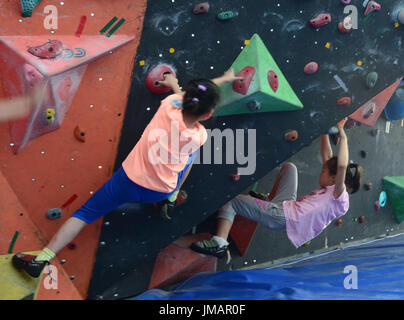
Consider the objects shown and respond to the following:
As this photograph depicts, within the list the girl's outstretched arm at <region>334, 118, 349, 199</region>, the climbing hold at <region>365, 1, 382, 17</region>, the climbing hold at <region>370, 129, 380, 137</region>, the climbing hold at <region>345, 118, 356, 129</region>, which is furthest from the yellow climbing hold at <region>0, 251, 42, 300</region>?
the climbing hold at <region>370, 129, 380, 137</region>

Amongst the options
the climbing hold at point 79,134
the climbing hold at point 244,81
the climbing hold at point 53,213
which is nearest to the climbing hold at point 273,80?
the climbing hold at point 244,81

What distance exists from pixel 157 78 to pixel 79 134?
482 mm

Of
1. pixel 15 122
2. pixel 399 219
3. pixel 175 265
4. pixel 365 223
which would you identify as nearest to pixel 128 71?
pixel 15 122

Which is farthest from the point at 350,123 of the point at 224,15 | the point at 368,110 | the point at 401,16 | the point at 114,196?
the point at 114,196

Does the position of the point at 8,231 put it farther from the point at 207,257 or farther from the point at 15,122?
the point at 207,257

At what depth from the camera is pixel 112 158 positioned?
2150 mm

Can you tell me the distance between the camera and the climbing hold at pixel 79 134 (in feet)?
6.69

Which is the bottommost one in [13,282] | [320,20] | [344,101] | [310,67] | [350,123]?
[13,282]

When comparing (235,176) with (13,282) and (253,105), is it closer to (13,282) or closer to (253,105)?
(253,105)

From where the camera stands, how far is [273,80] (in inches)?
90.7

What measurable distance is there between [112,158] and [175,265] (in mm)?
910

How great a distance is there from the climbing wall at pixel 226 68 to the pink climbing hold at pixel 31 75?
0.46 m

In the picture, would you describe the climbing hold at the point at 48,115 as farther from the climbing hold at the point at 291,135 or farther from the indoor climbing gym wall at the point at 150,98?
the climbing hold at the point at 291,135

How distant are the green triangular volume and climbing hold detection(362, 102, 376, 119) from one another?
157cm
